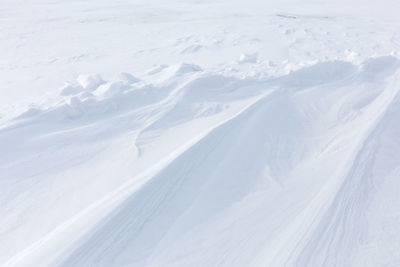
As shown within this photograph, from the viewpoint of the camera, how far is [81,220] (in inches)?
66.7

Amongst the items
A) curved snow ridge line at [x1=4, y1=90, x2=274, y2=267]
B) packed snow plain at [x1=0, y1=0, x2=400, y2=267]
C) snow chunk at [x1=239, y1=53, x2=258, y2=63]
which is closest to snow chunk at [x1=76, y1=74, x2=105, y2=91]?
packed snow plain at [x1=0, y1=0, x2=400, y2=267]

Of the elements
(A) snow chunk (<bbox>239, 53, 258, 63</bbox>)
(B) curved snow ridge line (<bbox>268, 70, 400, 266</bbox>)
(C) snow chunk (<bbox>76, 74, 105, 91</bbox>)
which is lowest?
(B) curved snow ridge line (<bbox>268, 70, 400, 266</bbox>)

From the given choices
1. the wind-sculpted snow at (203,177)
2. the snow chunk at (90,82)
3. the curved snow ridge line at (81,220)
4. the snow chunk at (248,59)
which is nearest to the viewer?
the curved snow ridge line at (81,220)

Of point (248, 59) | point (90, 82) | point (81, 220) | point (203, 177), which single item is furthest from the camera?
point (248, 59)

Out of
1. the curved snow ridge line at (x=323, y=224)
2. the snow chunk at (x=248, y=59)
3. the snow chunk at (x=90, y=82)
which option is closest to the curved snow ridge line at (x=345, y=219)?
the curved snow ridge line at (x=323, y=224)

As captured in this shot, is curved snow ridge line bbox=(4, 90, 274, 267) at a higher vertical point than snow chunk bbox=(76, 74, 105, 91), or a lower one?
lower

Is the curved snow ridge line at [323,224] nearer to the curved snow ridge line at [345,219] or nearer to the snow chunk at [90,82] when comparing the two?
the curved snow ridge line at [345,219]

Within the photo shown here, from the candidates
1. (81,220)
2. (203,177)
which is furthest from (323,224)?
(81,220)

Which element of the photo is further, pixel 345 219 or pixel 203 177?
pixel 203 177

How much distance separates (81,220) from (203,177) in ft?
2.38

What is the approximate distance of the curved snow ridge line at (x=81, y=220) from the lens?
4.91 ft

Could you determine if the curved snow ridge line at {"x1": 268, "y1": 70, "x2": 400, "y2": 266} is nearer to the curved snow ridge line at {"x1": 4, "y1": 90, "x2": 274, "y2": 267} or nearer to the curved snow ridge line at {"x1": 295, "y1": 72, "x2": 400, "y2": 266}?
the curved snow ridge line at {"x1": 295, "y1": 72, "x2": 400, "y2": 266}

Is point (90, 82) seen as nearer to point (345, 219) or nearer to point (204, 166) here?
point (204, 166)

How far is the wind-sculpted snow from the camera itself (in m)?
1.60
